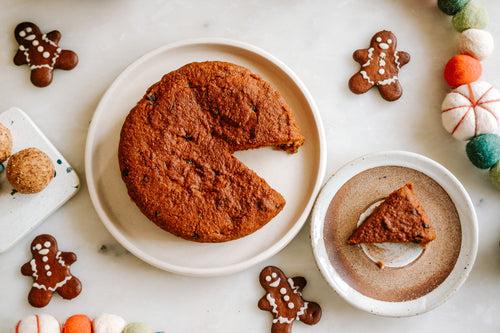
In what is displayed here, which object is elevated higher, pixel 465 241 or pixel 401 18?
pixel 401 18

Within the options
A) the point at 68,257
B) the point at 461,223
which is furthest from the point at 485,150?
the point at 68,257

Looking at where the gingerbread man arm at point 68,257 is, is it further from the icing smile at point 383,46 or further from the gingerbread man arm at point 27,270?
the icing smile at point 383,46

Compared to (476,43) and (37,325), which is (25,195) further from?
(476,43)

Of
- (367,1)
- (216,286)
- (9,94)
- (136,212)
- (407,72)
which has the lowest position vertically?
(216,286)

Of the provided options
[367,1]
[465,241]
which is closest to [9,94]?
[367,1]

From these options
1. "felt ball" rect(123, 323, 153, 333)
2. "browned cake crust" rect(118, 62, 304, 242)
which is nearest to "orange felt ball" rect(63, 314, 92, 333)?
"felt ball" rect(123, 323, 153, 333)

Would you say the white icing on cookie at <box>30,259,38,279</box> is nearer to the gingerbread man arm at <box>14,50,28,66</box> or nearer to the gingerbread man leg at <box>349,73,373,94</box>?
the gingerbread man arm at <box>14,50,28,66</box>

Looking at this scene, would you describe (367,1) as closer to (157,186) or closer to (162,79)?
(162,79)
